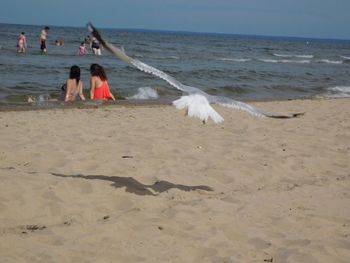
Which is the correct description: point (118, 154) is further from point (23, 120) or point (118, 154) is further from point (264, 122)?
point (264, 122)

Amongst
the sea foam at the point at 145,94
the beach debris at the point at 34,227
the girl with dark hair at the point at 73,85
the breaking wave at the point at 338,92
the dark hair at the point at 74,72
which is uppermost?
the dark hair at the point at 74,72

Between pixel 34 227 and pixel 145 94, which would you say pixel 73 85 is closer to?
pixel 145 94

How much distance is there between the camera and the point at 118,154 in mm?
6496

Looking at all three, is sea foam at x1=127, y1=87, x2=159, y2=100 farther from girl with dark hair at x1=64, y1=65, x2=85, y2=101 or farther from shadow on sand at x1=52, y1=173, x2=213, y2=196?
shadow on sand at x1=52, y1=173, x2=213, y2=196

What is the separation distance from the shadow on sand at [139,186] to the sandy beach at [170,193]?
0.01m

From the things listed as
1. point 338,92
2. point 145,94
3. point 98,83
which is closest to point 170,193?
point 98,83

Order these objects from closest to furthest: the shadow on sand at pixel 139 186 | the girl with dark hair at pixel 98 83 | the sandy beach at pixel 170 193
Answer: the sandy beach at pixel 170 193
the shadow on sand at pixel 139 186
the girl with dark hair at pixel 98 83

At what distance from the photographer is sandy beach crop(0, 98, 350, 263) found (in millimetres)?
3775

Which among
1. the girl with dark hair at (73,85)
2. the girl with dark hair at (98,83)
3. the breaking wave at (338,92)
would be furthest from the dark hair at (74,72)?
the breaking wave at (338,92)

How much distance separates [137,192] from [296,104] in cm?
948

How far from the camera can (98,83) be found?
10.9 metres

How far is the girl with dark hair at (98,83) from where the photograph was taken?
33.6 ft

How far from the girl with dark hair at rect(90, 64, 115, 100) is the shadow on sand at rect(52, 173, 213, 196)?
17.0ft

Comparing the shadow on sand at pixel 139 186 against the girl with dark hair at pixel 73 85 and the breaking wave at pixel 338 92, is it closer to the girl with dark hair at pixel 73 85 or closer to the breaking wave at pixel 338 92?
the girl with dark hair at pixel 73 85
